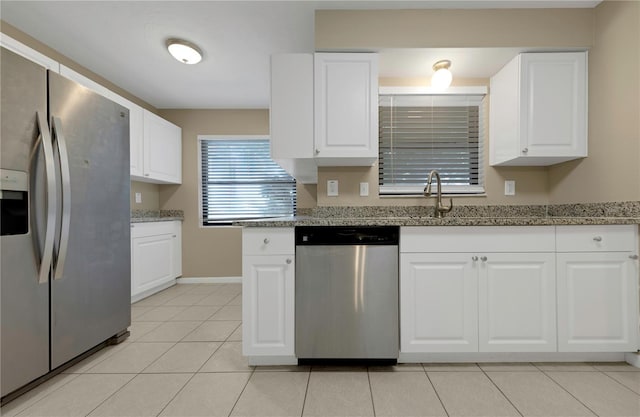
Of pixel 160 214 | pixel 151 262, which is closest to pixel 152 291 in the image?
pixel 151 262

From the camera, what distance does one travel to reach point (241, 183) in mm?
4008

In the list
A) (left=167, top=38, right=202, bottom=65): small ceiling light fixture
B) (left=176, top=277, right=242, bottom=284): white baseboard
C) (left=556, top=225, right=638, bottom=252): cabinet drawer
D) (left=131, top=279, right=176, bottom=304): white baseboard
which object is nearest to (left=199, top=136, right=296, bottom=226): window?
(left=176, top=277, right=242, bottom=284): white baseboard

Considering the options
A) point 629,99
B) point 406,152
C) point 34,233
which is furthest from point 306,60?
Answer: point 629,99

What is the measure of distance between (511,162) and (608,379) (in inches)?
57.1

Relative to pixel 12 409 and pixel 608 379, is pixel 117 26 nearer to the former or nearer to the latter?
pixel 12 409

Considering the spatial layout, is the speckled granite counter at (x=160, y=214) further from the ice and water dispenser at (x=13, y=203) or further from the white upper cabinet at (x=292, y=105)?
the white upper cabinet at (x=292, y=105)

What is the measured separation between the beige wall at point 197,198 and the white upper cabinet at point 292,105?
1989 millimetres

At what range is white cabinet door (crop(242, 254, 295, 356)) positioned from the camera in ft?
5.37

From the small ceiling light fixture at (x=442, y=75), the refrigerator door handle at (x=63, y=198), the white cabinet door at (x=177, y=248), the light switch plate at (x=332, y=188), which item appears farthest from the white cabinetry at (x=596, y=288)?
the white cabinet door at (x=177, y=248)

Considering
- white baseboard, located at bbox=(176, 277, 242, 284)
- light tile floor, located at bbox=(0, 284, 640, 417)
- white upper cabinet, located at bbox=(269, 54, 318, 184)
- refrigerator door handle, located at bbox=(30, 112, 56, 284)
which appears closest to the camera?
light tile floor, located at bbox=(0, 284, 640, 417)

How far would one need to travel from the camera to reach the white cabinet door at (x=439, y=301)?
1.64m

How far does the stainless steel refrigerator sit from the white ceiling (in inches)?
30.8

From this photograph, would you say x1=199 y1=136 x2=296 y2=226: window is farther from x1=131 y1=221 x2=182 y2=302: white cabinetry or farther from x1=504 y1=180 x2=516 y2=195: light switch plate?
x1=504 y1=180 x2=516 y2=195: light switch plate

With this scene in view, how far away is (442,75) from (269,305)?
199 centimetres
